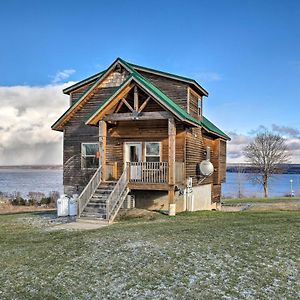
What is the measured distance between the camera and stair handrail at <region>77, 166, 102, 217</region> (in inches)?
637

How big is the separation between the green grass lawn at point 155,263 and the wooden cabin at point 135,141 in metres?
4.54

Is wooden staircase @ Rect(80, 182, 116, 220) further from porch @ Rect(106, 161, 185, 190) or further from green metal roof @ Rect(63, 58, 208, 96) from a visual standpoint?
green metal roof @ Rect(63, 58, 208, 96)

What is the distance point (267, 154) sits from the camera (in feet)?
169

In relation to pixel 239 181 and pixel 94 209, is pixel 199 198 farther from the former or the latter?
pixel 239 181

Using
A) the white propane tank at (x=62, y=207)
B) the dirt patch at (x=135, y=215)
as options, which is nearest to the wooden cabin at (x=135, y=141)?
the dirt patch at (x=135, y=215)

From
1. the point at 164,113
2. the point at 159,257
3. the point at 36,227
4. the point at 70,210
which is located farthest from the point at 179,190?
the point at 159,257

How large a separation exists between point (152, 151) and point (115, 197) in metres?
4.24

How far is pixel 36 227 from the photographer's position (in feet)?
48.8

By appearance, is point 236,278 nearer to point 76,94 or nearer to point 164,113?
point 164,113

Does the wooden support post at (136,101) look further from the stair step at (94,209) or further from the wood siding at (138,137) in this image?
the stair step at (94,209)

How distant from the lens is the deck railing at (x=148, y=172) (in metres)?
17.7

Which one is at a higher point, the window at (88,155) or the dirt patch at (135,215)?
the window at (88,155)

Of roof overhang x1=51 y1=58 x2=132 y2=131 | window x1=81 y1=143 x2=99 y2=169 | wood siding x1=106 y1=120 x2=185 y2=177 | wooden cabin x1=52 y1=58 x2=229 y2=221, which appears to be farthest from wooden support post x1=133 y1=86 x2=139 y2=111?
window x1=81 y1=143 x2=99 y2=169

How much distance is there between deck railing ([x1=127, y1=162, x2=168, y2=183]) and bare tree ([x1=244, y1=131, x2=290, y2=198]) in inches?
1365
